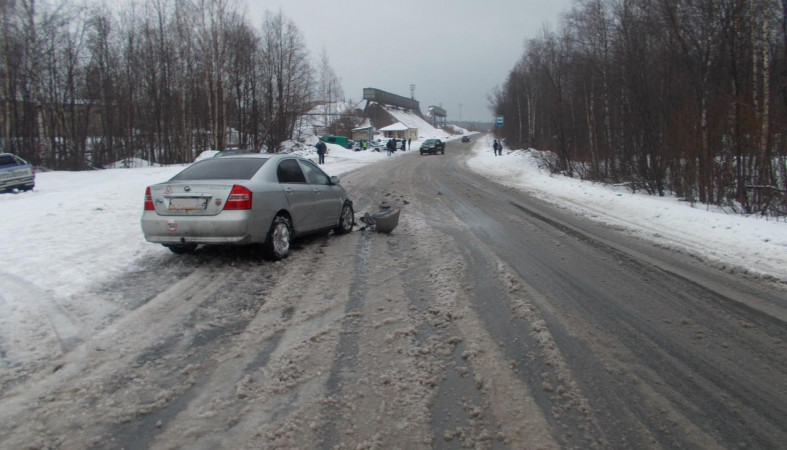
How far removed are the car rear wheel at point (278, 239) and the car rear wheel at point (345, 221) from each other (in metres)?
1.85

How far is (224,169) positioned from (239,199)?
96 centimetres

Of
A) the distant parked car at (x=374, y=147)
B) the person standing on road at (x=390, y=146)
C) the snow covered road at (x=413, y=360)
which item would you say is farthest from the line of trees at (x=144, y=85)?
the snow covered road at (x=413, y=360)

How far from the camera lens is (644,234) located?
31.0ft

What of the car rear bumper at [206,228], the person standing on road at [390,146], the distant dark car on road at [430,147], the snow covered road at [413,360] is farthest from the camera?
the distant dark car on road at [430,147]

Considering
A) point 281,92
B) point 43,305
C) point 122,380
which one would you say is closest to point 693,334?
point 122,380

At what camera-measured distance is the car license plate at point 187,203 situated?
22.0ft

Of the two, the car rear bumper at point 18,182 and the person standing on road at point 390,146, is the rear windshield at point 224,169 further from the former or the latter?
the person standing on road at point 390,146

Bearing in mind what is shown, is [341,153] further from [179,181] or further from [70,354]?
[70,354]

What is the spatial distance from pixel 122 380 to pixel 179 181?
406 centimetres

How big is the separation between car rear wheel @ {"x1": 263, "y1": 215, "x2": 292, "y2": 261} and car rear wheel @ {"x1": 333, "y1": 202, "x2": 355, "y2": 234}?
1.85 meters

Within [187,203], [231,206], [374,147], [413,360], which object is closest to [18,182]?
[187,203]

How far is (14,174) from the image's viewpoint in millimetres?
19062

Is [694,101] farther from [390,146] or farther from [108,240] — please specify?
[390,146]

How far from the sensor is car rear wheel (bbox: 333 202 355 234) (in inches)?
372
